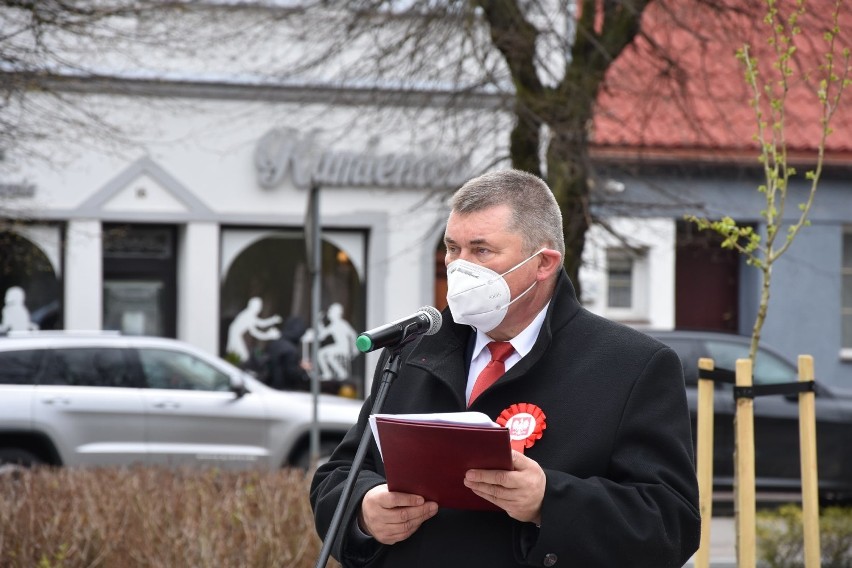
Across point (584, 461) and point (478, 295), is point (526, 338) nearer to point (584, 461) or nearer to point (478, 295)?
point (478, 295)

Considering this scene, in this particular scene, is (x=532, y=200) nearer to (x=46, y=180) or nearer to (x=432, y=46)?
(x=432, y=46)

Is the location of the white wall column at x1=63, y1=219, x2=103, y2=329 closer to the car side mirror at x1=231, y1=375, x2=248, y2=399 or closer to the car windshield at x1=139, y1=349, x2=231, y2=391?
the car windshield at x1=139, y1=349, x2=231, y2=391

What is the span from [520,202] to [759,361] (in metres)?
10.3

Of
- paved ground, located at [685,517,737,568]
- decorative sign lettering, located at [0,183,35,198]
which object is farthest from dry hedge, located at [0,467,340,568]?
decorative sign lettering, located at [0,183,35,198]

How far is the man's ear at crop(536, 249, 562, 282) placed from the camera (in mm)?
3203

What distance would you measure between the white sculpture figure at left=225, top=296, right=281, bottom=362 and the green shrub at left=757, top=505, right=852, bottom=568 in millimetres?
10160

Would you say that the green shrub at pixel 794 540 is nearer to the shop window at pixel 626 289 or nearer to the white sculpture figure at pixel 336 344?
the white sculpture figure at pixel 336 344

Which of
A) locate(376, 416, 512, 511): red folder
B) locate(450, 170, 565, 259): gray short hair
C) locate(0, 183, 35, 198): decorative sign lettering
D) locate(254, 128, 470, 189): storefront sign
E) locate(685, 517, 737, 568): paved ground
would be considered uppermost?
locate(254, 128, 470, 189): storefront sign

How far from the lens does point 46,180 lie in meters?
16.5

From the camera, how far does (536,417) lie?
304 centimetres

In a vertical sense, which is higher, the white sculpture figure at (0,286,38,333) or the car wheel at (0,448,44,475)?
the white sculpture figure at (0,286,38,333)

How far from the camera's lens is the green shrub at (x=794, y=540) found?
775cm

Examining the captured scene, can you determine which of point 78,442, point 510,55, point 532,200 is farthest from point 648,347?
point 78,442

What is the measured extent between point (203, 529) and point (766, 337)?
1462cm
